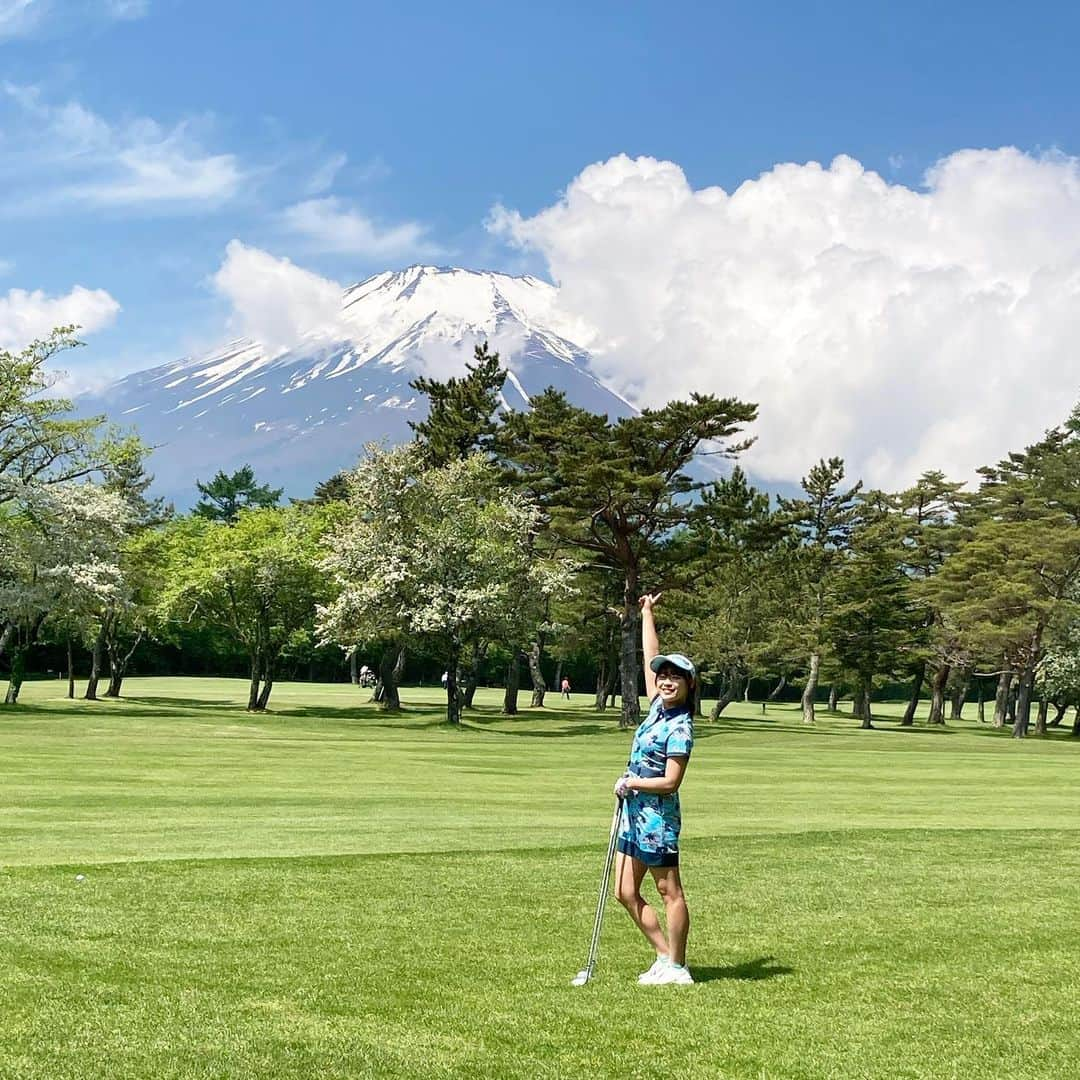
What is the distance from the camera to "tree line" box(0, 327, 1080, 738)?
50.0m

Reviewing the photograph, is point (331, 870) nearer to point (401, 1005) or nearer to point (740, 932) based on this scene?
point (740, 932)

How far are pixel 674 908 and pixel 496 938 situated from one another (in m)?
1.84

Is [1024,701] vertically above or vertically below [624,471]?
below

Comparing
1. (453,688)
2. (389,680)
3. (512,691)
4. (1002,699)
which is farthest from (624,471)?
(1002,699)

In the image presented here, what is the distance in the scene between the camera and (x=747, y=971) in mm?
8383

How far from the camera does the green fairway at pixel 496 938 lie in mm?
6367

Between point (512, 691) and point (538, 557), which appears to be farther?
point (512, 691)

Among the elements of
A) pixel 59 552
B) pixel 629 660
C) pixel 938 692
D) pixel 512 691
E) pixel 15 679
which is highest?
pixel 59 552

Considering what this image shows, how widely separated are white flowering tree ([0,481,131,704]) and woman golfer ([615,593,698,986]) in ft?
137

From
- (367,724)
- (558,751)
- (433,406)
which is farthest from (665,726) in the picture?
(433,406)

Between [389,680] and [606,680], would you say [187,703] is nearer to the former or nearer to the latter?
[389,680]

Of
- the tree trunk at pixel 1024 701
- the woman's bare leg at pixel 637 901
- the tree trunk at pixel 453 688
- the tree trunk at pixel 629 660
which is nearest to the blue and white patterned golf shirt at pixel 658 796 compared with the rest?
the woman's bare leg at pixel 637 901

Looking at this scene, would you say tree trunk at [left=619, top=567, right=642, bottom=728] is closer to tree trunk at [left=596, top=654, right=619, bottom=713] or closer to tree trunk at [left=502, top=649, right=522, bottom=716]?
tree trunk at [left=502, top=649, right=522, bottom=716]

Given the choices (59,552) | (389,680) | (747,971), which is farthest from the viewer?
(389,680)
